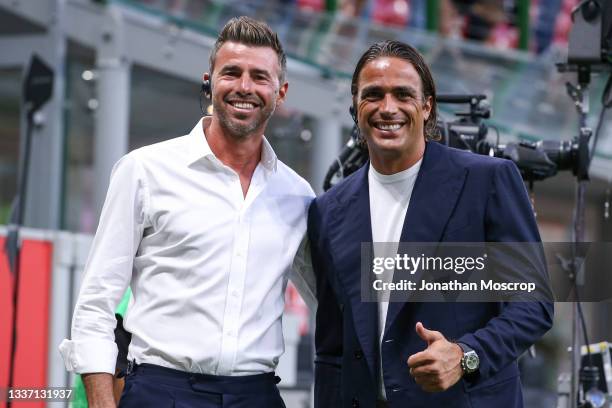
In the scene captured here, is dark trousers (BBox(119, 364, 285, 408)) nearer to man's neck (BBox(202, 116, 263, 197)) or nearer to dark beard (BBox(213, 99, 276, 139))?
man's neck (BBox(202, 116, 263, 197))

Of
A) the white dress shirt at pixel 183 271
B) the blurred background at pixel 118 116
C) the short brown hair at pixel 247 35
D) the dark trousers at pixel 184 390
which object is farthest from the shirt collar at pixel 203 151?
the blurred background at pixel 118 116

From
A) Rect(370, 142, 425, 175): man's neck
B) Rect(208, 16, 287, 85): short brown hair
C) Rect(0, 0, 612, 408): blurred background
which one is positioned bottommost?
Rect(370, 142, 425, 175): man's neck

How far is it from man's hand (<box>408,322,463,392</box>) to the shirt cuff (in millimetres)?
633

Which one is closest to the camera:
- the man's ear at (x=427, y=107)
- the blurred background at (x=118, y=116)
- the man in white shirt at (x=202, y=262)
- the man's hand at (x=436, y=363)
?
the man's hand at (x=436, y=363)

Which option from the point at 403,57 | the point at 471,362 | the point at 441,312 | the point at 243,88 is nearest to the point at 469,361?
the point at 471,362

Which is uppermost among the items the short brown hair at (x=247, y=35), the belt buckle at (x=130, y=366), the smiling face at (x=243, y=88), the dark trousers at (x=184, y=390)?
the short brown hair at (x=247, y=35)

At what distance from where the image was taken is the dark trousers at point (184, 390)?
222 centimetres

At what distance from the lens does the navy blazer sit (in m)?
2.14

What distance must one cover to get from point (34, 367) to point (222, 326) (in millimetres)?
2540

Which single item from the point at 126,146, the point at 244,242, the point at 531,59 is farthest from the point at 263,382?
the point at 531,59

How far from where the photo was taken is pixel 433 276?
7.34ft

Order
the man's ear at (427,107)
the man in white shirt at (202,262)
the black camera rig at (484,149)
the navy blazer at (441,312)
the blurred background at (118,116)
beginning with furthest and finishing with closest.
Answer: the blurred background at (118,116) < the black camera rig at (484,149) < the man's ear at (427,107) < the man in white shirt at (202,262) < the navy blazer at (441,312)

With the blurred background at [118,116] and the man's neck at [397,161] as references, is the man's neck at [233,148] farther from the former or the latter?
the blurred background at [118,116]

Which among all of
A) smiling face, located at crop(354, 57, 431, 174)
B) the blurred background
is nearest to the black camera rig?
the blurred background
